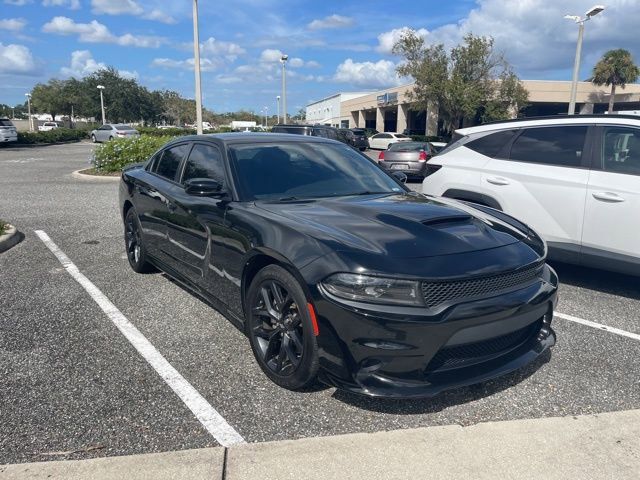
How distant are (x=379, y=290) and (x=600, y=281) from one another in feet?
13.3

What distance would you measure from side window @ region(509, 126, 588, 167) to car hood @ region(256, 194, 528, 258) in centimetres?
202

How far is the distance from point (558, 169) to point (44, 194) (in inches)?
443

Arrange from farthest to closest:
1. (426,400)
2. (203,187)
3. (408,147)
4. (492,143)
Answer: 1. (408,147)
2. (492,143)
3. (203,187)
4. (426,400)

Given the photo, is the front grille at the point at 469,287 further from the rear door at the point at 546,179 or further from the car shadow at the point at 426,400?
the rear door at the point at 546,179

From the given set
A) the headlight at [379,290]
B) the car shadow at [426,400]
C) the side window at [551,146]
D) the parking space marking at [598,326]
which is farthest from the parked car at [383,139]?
the headlight at [379,290]

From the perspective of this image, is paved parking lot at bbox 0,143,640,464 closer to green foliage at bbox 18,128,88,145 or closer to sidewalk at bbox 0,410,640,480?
sidewalk at bbox 0,410,640,480

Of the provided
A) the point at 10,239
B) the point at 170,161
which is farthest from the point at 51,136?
the point at 170,161

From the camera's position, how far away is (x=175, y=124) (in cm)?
8881

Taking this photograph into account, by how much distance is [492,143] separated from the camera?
6.08 metres

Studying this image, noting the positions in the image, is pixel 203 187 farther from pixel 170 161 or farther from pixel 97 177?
pixel 97 177

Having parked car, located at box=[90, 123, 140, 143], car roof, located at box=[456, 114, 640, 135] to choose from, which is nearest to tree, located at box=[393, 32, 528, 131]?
parked car, located at box=[90, 123, 140, 143]

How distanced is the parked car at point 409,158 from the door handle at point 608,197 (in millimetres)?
11231

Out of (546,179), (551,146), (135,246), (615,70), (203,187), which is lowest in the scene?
(135,246)

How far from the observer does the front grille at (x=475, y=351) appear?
2857 millimetres
